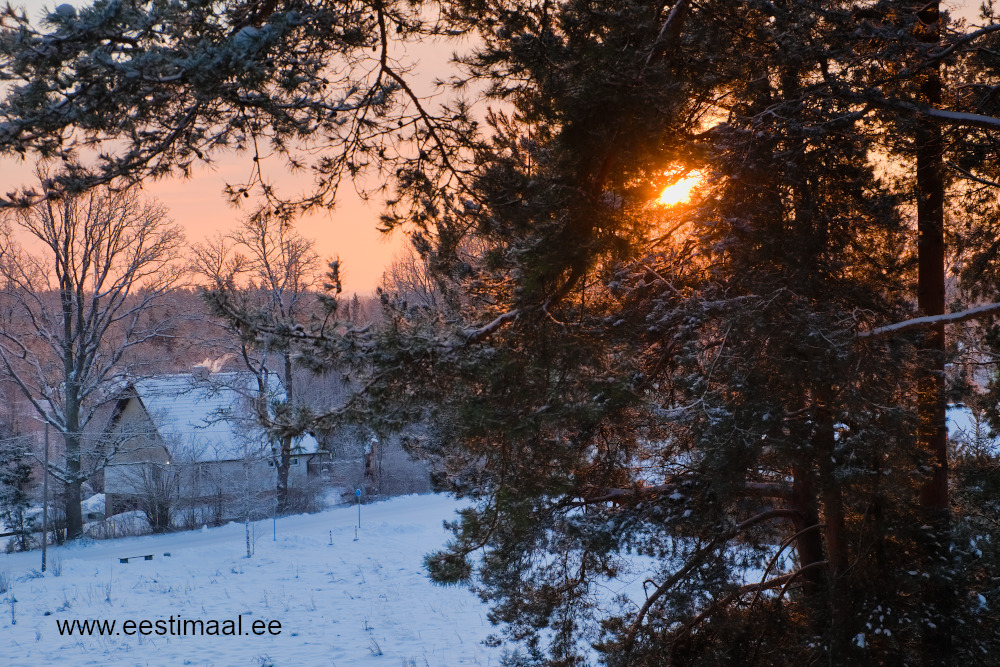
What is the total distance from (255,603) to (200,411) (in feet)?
48.5

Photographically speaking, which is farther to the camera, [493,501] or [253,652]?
[253,652]

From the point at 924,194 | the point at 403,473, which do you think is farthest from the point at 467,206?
the point at 403,473

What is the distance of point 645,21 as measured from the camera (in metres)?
4.98

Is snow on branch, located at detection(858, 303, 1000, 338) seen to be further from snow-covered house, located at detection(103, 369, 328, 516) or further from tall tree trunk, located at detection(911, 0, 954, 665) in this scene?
snow-covered house, located at detection(103, 369, 328, 516)

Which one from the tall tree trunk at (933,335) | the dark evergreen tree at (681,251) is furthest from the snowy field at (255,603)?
the tall tree trunk at (933,335)

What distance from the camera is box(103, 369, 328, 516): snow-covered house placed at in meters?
23.5

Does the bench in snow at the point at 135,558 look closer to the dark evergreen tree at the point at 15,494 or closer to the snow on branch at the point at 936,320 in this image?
the dark evergreen tree at the point at 15,494

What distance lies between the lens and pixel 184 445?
2475 centimetres

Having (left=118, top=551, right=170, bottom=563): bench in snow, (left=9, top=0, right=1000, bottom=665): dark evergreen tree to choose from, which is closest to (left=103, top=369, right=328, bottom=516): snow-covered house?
(left=118, top=551, right=170, bottom=563): bench in snow

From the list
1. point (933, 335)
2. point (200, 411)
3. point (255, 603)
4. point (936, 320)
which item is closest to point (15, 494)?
point (200, 411)

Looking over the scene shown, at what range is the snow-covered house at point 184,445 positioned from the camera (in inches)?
923

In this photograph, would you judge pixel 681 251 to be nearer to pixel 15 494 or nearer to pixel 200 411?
pixel 15 494

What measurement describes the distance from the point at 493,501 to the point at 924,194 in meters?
4.45

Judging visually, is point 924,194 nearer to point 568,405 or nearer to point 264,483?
point 568,405
